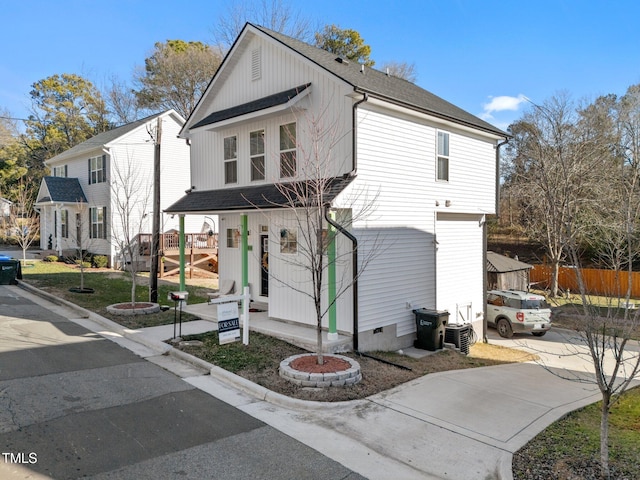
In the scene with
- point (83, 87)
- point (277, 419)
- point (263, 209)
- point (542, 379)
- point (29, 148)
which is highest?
point (83, 87)

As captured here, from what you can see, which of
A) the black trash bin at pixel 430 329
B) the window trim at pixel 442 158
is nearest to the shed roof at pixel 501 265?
the window trim at pixel 442 158

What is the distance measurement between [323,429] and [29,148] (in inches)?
1810

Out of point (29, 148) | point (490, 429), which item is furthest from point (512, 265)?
point (29, 148)

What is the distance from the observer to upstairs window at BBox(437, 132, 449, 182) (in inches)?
498

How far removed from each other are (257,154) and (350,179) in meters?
3.65

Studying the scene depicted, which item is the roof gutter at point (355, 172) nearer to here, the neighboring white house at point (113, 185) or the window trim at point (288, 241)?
the window trim at point (288, 241)

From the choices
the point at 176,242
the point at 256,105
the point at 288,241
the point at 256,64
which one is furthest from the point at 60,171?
the point at 288,241

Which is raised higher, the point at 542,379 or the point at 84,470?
the point at 84,470

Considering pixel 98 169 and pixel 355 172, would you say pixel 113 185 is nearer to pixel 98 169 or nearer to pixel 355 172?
pixel 98 169

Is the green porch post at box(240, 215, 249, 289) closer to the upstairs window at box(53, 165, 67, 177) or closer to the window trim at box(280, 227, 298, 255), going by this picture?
the window trim at box(280, 227, 298, 255)

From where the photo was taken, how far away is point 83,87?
133ft

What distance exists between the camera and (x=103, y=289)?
53.1 feet

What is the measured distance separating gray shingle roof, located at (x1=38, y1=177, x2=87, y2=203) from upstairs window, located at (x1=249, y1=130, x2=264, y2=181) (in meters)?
17.6

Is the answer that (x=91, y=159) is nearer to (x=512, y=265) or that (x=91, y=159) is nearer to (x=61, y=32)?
(x=61, y=32)
